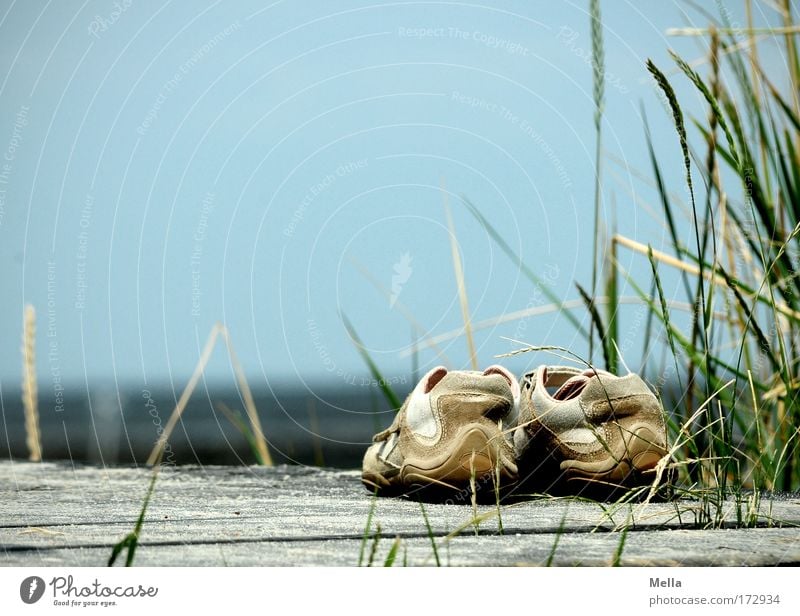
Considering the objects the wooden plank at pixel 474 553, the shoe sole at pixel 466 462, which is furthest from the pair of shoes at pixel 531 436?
the wooden plank at pixel 474 553

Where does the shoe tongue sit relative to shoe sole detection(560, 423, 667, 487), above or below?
above

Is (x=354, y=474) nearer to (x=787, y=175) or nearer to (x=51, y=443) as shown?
(x=787, y=175)

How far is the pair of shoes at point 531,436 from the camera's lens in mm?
1741

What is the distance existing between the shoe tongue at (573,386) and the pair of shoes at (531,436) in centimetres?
6

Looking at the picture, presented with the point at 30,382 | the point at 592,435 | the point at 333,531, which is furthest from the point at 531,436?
the point at 30,382

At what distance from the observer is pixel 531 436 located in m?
1.80

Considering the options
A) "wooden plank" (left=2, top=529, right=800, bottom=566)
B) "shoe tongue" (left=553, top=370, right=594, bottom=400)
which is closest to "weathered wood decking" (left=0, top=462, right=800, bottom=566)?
"wooden plank" (left=2, top=529, right=800, bottom=566)

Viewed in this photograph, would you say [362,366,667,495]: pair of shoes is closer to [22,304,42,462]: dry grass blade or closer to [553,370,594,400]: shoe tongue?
[553,370,594,400]: shoe tongue

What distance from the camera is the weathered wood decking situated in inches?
48.8

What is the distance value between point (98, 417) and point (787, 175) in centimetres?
174

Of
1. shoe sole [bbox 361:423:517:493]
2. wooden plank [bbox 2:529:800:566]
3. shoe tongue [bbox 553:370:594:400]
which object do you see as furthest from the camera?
shoe tongue [bbox 553:370:594:400]

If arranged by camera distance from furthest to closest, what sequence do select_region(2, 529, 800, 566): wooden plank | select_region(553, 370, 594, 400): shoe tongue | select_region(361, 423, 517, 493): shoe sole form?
select_region(553, 370, 594, 400): shoe tongue
select_region(361, 423, 517, 493): shoe sole
select_region(2, 529, 800, 566): wooden plank

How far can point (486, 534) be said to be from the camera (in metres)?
1.40

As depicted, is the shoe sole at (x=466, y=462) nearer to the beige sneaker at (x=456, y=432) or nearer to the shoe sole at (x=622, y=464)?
the beige sneaker at (x=456, y=432)
